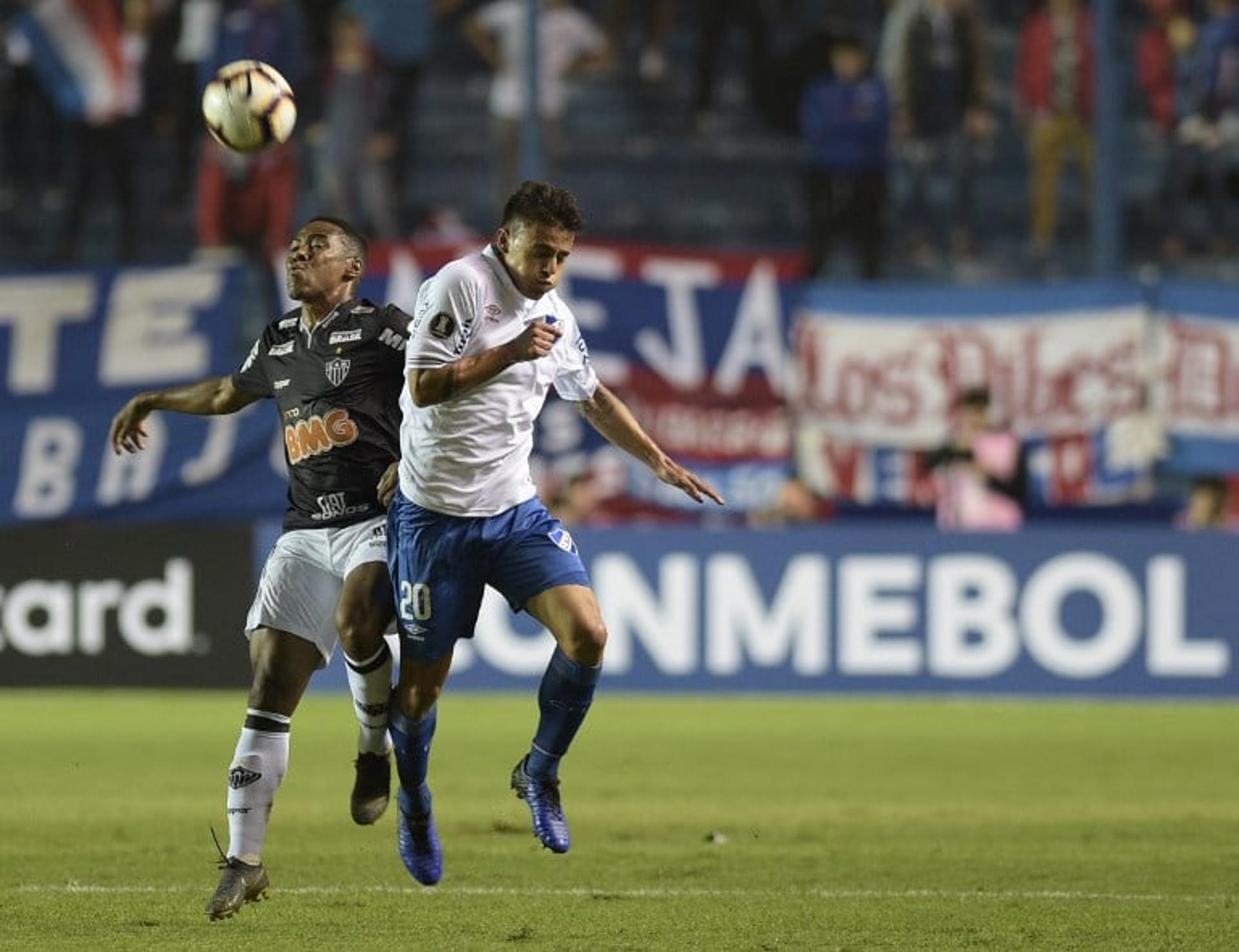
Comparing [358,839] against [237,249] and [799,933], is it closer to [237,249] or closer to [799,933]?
[799,933]

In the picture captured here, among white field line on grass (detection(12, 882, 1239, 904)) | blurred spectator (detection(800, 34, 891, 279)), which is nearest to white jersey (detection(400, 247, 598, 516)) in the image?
white field line on grass (detection(12, 882, 1239, 904))

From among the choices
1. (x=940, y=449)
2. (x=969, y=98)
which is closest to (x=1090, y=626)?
(x=940, y=449)

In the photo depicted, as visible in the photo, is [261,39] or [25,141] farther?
[25,141]

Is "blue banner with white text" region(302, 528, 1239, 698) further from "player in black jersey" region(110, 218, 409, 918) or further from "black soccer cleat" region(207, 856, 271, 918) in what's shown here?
"black soccer cleat" region(207, 856, 271, 918)

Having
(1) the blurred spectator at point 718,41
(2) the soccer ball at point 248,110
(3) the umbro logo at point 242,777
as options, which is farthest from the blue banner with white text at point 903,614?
(3) the umbro logo at point 242,777

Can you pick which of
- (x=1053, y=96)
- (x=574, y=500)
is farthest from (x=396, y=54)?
(x=1053, y=96)

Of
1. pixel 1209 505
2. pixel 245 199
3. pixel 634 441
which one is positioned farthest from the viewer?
pixel 245 199

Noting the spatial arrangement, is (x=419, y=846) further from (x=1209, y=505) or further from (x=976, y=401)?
(x=1209, y=505)

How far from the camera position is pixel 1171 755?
13.6 meters

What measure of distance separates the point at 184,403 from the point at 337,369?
26.4 inches

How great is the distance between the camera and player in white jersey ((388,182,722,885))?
776cm

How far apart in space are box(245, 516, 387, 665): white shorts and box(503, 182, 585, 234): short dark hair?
114 centimetres

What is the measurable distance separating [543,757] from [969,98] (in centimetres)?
1265

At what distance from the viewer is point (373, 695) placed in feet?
27.7
